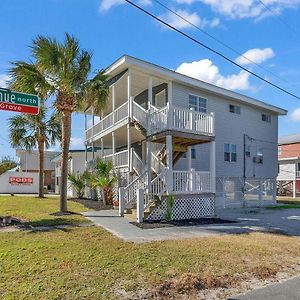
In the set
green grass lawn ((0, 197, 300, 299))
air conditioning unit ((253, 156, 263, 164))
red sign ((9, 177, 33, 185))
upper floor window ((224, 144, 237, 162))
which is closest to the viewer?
green grass lawn ((0, 197, 300, 299))

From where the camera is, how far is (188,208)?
1502cm

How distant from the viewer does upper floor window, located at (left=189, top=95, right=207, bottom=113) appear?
20.5 m

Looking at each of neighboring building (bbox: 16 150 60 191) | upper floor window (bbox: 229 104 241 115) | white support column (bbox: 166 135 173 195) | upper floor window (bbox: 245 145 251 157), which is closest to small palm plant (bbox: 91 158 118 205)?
white support column (bbox: 166 135 173 195)

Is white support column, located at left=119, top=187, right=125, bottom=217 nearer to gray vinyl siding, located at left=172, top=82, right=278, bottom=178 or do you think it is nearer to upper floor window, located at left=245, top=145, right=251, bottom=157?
gray vinyl siding, located at left=172, top=82, right=278, bottom=178

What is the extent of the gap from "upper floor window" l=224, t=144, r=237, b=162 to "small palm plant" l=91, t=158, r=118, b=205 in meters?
7.66

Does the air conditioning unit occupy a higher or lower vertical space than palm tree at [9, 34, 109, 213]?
lower

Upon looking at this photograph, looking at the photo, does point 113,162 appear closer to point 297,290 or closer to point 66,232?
point 66,232

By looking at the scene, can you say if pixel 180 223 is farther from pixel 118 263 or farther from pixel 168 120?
pixel 118 263

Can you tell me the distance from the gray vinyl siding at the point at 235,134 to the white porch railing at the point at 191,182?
133 inches

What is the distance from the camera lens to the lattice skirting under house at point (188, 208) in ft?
46.1

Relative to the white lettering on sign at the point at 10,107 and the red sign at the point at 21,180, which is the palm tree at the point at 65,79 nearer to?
the white lettering on sign at the point at 10,107

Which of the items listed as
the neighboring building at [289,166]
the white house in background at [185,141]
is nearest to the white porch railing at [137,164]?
the white house in background at [185,141]

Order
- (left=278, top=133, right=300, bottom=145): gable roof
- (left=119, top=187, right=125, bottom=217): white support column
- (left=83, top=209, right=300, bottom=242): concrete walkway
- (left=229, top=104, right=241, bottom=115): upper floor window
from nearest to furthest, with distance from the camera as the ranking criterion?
(left=83, top=209, right=300, bottom=242): concrete walkway < (left=119, top=187, right=125, bottom=217): white support column < (left=229, top=104, right=241, bottom=115): upper floor window < (left=278, top=133, right=300, bottom=145): gable roof

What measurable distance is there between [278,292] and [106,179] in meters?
13.7
